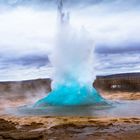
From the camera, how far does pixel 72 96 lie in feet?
83.9

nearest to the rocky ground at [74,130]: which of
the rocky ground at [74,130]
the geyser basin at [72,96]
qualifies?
the rocky ground at [74,130]

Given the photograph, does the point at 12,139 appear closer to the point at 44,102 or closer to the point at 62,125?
the point at 62,125

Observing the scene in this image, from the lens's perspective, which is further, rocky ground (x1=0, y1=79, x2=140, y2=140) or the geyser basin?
the geyser basin

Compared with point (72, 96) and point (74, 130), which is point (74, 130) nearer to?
point (74, 130)

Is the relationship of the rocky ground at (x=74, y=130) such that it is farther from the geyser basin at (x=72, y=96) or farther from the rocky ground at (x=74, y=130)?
the geyser basin at (x=72, y=96)

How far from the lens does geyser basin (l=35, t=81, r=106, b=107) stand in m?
24.9

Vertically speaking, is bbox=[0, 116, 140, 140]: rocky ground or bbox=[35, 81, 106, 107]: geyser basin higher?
bbox=[35, 81, 106, 107]: geyser basin

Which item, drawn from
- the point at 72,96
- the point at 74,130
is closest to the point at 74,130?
the point at 74,130

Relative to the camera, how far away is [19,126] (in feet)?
47.8

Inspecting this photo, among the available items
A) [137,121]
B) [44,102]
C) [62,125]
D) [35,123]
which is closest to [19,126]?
[35,123]

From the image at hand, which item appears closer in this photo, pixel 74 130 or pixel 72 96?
pixel 74 130

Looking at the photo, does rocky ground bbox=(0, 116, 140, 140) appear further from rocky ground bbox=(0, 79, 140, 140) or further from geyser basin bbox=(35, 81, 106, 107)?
geyser basin bbox=(35, 81, 106, 107)

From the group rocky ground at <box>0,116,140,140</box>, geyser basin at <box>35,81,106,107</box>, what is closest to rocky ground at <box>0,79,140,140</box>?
rocky ground at <box>0,116,140,140</box>

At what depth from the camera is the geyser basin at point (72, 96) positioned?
24875 millimetres
